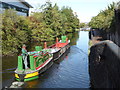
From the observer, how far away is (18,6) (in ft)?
142

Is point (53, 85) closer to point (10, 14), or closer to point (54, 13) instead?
point (10, 14)

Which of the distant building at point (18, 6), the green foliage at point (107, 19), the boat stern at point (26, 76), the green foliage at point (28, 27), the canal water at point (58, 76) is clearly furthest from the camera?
the distant building at point (18, 6)

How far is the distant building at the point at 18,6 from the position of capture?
119 feet

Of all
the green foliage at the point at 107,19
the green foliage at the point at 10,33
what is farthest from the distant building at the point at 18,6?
the green foliage at the point at 107,19

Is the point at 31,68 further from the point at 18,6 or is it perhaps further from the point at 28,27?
the point at 18,6

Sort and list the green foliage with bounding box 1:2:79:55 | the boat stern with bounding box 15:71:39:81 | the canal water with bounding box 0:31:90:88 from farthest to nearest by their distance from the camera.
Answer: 1. the green foliage with bounding box 1:2:79:55
2. the boat stern with bounding box 15:71:39:81
3. the canal water with bounding box 0:31:90:88

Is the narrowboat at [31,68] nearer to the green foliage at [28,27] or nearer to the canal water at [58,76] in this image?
the canal water at [58,76]

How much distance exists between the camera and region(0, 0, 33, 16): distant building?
3616cm

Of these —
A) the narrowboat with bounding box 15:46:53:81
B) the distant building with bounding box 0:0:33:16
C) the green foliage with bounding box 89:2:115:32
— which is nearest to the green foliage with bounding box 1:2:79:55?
the distant building with bounding box 0:0:33:16

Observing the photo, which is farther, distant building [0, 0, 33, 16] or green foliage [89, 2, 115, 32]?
distant building [0, 0, 33, 16]

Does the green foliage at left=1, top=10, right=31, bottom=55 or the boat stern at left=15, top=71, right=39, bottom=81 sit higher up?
the green foliage at left=1, top=10, right=31, bottom=55

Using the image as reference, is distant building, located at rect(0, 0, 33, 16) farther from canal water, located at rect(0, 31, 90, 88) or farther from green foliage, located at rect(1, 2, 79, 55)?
canal water, located at rect(0, 31, 90, 88)

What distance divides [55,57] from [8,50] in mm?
6745

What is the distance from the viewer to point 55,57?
20.2 meters
